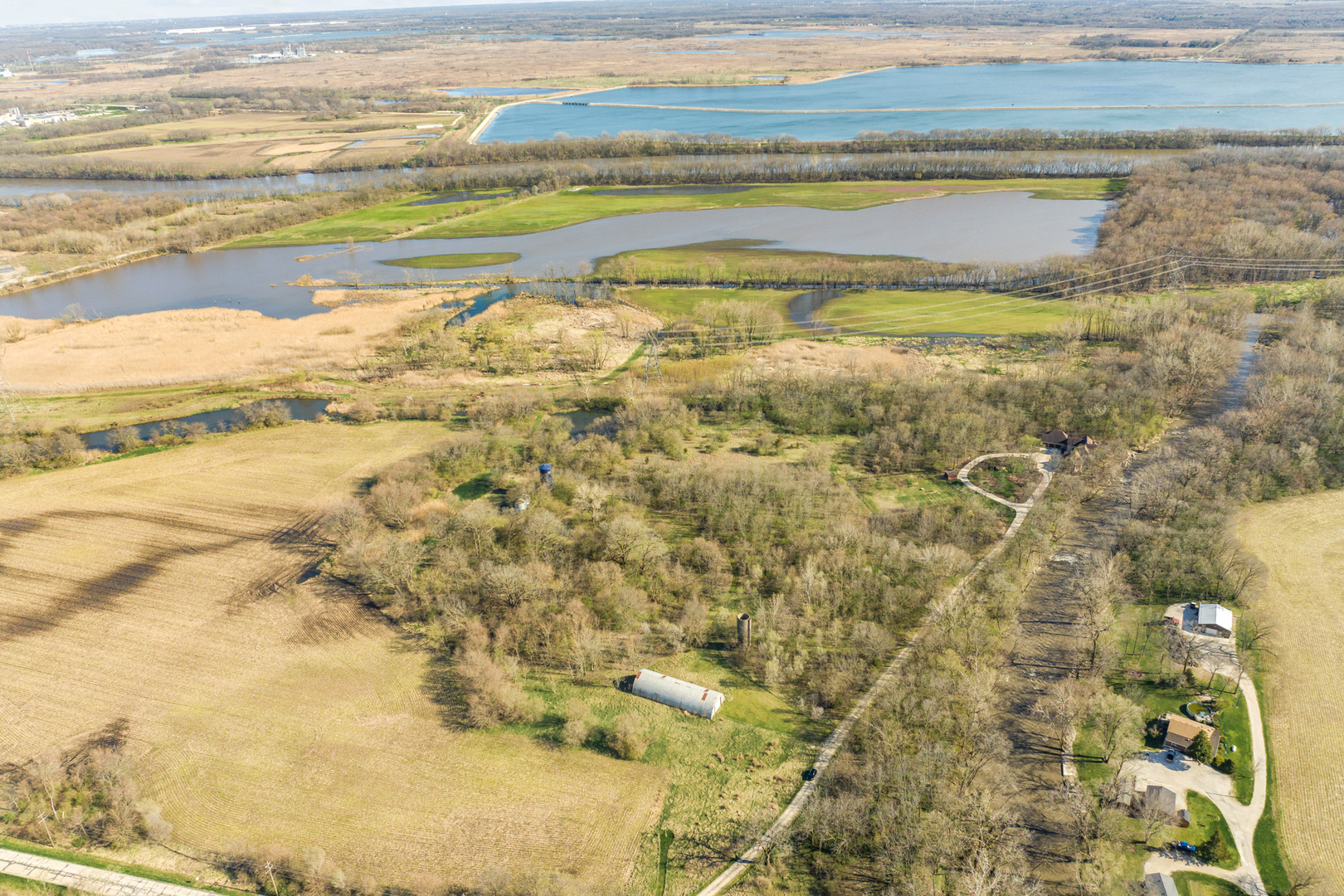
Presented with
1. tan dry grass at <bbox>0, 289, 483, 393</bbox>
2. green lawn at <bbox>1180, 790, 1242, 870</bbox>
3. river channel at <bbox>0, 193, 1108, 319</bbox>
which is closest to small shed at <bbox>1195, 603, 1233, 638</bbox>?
green lawn at <bbox>1180, 790, 1242, 870</bbox>

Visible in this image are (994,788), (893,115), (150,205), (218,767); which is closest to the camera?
(994,788)

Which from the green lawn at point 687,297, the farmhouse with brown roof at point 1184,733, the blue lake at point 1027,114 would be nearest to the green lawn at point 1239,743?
the farmhouse with brown roof at point 1184,733

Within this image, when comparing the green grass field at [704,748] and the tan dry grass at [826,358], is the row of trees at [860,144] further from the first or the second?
the green grass field at [704,748]

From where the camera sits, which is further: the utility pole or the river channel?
the river channel

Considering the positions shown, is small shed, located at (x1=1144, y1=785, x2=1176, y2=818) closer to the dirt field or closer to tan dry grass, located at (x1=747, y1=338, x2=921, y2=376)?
the dirt field

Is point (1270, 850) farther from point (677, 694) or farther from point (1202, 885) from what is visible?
point (677, 694)

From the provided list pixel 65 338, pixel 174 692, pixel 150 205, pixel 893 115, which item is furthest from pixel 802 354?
pixel 893 115

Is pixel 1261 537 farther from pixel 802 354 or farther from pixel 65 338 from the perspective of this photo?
pixel 65 338
